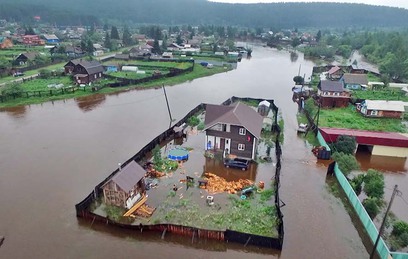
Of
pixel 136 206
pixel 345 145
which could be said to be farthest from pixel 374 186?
pixel 136 206

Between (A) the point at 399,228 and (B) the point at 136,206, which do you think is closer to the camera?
(A) the point at 399,228

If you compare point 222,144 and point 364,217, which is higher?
point 222,144

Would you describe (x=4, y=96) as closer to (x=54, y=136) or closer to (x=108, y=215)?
(x=54, y=136)

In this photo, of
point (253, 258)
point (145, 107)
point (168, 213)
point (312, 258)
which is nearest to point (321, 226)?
point (312, 258)

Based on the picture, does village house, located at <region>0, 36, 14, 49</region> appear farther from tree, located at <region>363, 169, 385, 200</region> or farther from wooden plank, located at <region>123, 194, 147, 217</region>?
tree, located at <region>363, 169, 385, 200</region>

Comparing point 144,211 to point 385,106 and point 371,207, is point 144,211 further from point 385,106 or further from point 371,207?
point 385,106

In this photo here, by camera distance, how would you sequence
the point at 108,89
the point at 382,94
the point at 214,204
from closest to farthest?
the point at 214,204, the point at 108,89, the point at 382,94
